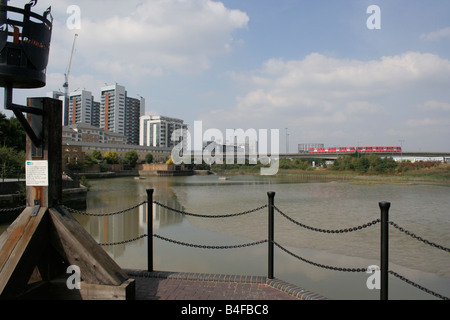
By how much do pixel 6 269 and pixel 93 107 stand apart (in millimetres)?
137458

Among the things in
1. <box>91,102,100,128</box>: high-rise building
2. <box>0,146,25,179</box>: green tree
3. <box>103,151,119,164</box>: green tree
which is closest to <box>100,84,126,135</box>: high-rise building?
<box>91,102,100,128</box>: high-rise building

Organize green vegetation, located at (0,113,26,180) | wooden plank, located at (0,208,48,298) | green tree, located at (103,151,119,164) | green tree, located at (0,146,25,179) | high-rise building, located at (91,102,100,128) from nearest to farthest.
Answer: wooden plank, located at (0,208,48,298), green tree, located at (0,146,25,179), green vegetation, located at (0,113,26,180), green tree, located at (103,151,119,164), high-rise building, located at (91,102,100,128)

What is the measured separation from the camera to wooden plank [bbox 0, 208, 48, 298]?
3.19 m

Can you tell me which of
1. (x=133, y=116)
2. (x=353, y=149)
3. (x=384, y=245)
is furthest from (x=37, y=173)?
(x=133, y=116)

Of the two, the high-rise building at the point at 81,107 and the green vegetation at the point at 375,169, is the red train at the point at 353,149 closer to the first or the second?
the green vegetation at the point at 375,169

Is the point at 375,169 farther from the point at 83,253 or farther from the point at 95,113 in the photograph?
the point at 95,113

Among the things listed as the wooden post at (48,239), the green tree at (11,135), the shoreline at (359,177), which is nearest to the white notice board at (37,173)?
the wooden post at (48,239)

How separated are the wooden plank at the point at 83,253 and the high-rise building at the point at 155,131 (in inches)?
5003

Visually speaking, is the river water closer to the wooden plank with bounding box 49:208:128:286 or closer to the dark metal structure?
the wooden plank with bounding box 49:208:128:286

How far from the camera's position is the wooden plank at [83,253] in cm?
354

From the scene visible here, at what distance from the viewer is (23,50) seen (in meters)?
3.33

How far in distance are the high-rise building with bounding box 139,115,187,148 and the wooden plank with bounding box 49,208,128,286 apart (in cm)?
12707

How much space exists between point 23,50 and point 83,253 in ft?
7.29

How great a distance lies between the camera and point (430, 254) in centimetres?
838
